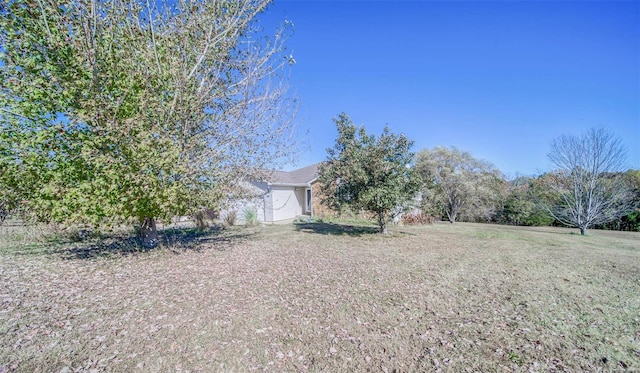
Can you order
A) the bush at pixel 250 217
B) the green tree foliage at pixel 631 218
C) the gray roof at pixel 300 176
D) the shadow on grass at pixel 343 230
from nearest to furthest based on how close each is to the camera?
the shadow on grass at pixel 343 230 → the bush at pixel 250 217 → the green tree foliage at pixel 631 218 → the gray roof at pixel 300 176

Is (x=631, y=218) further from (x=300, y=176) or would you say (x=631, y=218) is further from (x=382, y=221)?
(x=300, y=176)

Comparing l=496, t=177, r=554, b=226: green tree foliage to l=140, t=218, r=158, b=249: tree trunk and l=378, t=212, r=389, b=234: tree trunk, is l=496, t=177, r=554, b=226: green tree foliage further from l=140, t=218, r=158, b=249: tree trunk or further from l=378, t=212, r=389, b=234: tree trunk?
l=140, t=218, r=158, b=249: tree trunk

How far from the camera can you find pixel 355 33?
34.1ft

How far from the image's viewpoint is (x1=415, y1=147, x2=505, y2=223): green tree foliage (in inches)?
827

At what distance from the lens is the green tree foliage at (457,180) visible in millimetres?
21016

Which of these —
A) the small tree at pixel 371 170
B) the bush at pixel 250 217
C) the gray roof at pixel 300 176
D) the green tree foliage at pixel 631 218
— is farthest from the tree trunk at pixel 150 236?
the green tree foliage at pixel 631 218

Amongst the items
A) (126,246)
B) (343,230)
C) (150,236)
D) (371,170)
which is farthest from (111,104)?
(343,230)

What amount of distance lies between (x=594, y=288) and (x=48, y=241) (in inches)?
671

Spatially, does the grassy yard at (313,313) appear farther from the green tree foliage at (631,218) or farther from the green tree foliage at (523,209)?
the green tree foliage at (523,209)

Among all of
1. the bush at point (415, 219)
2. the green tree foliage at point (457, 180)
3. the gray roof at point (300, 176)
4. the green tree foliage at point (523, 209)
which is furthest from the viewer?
the green tree foliage at point (523, 209)

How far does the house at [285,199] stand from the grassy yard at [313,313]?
29.7 feet

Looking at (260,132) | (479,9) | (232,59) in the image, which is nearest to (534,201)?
(479,9)

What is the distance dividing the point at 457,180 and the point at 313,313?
2026 cm

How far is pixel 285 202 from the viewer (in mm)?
19453
